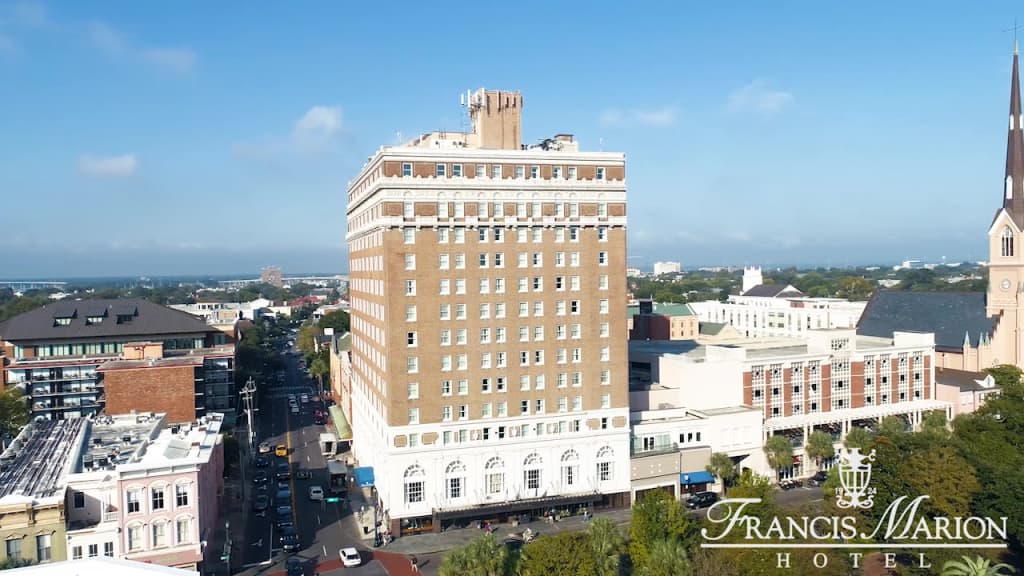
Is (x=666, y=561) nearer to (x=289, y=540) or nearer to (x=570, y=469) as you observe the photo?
(x=570, y=469)

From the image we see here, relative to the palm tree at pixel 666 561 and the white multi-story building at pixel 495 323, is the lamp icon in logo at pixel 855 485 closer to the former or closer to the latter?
the palm tree at pixel 666 561

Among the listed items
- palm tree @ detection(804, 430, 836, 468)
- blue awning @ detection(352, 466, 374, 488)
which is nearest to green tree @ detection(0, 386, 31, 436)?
blue awning @ detection(352, 466, 374, 488)

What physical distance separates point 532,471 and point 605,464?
26.4 ft

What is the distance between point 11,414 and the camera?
101250 mm

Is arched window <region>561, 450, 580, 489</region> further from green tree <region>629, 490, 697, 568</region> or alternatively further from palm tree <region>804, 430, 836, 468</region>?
palm tree <region>804, 430, 836, 468</region>

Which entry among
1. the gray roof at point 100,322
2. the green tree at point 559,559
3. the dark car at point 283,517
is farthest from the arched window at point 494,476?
the gray roof at point 100,322

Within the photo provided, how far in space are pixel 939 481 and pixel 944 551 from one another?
30.4 ft

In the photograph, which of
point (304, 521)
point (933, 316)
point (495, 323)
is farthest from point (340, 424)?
point (933, 316)

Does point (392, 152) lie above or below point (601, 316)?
above

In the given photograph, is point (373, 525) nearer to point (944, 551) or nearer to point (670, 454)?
point (670, 454)

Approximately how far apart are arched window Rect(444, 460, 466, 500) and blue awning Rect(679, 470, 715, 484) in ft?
82.1

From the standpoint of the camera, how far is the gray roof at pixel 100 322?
126250mm

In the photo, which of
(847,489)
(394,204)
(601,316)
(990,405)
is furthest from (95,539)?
(990,405)

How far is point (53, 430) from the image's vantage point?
83500mm
